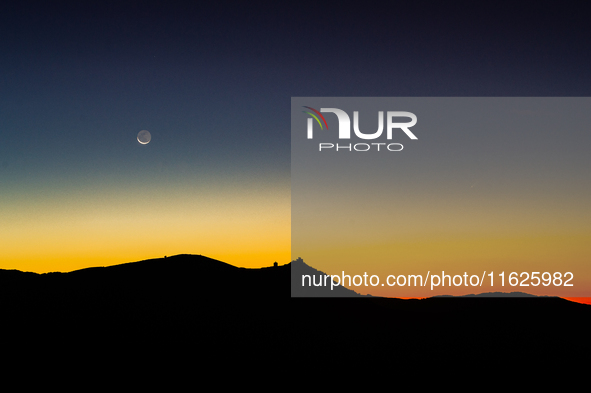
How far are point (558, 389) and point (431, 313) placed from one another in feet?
63.7

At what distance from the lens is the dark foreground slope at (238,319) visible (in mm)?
32625

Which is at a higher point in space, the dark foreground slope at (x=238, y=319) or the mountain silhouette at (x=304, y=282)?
the mountain silhouette at (x=304, y=282)

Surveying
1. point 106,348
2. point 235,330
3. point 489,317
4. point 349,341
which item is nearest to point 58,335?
point 106,348

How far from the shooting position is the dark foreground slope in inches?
1284

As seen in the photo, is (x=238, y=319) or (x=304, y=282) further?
(x=304, y=282)

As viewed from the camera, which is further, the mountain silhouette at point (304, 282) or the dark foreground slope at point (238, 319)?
the mountain silhouette at point (304, 282)

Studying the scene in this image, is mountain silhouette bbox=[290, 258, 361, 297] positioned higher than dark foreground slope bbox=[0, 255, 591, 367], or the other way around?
mountain silhouette bbox=[290, 258, 361, 297]

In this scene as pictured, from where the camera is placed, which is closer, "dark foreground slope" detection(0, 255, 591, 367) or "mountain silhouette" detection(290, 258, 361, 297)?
"dark foreground slope" detection(0, 255, 591, 367)

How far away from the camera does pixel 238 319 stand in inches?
1671

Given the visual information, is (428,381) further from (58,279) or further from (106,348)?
(58,279)

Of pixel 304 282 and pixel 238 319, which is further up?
pixel 304 282

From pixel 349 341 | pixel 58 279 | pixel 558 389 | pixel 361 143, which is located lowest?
pixel 558 389

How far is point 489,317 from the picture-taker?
53656mm

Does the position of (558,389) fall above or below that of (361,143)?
below
